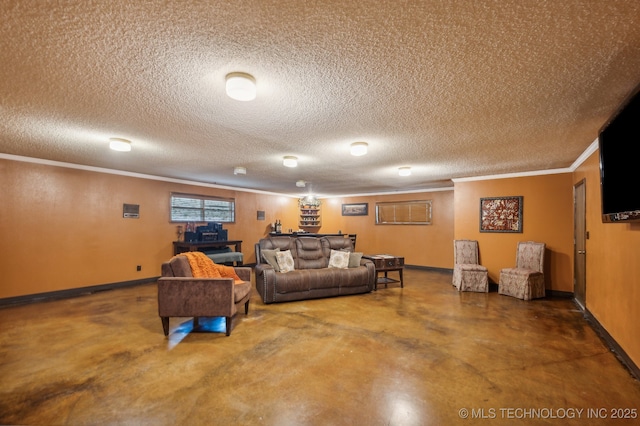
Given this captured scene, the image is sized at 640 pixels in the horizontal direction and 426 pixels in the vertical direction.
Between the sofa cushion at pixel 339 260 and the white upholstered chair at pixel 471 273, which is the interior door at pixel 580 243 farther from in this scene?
the sofa cushion at pixel 339 260

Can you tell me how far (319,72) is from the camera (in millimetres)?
1938

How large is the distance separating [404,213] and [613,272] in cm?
552

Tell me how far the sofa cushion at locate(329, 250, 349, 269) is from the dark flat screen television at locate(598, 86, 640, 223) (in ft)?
11.4

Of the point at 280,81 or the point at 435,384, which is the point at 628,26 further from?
the point at 435,384

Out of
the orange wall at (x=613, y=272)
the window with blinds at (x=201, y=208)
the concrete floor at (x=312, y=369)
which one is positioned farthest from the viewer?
the window with blinds at (x=201, y=208)

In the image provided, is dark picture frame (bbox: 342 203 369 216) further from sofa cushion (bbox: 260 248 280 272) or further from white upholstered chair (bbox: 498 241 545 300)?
sofa cushion (bbox: 260 248 280 272)

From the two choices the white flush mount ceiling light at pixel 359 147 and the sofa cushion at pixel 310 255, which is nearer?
the white flush mount ceiling light at pixel 359 147

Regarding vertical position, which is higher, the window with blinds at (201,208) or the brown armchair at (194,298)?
the window with blinds at (201,208)

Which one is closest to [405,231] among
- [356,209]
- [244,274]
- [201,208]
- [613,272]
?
[356,209]

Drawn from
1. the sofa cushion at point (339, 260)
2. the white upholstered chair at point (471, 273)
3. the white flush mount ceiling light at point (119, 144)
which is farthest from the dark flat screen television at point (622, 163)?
the white flush mount ceiling light at point (119, 144)

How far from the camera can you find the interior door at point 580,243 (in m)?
4.10

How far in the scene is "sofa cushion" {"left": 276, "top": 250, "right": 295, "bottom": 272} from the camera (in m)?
4.70

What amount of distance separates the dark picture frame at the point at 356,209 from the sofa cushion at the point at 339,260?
4188 mm

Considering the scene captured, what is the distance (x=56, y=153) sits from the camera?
4195mm
